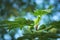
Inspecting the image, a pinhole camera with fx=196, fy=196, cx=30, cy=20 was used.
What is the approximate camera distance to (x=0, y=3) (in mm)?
1910

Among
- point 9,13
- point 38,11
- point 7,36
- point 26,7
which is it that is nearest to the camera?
point 38,11

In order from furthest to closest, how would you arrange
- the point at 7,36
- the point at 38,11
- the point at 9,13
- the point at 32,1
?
the point at 32,1, the point at 9,13, the point at 7,36, the point at 38,11

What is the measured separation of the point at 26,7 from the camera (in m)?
1.75

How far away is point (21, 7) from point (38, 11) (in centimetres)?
124

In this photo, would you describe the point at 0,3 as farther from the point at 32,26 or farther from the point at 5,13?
the point at 32,26

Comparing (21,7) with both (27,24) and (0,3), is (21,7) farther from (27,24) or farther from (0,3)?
(27,24)

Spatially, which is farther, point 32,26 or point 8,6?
point 8,6

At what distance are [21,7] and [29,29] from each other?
119 cm

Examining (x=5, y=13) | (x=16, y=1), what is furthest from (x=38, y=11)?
(x=16, y=1)

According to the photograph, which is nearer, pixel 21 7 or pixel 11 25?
pixel 11 25

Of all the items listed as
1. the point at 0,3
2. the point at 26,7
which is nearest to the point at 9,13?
the point at 26,7

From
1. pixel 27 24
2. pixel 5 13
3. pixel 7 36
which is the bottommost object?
pixel 7 36

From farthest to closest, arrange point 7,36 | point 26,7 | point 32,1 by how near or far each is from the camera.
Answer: point 32,1 → point 26,7 → point 7,36

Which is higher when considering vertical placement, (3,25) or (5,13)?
(3,25)
